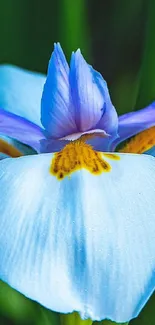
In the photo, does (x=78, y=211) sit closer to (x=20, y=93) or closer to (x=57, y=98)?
(x=57, y=98)

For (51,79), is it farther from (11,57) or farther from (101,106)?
(11,57)

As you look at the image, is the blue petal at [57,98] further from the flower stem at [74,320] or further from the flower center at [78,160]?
the flower stem at [74,320]

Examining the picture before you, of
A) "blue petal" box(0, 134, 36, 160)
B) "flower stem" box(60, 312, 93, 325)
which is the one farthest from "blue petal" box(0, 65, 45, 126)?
"flower stem" box(60, 312, 93, 325)

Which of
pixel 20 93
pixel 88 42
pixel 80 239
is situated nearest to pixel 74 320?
pixel 80 239

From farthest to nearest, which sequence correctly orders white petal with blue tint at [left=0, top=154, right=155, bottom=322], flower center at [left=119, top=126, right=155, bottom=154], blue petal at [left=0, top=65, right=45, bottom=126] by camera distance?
1. blue petal at [left=0, top=65, right=45, bottom=126]
2. flower center at [left=119, top=126, right=155, bottom=154]
3. white petal with blue tint at [left=0, top=154, right=155, bottom=322]

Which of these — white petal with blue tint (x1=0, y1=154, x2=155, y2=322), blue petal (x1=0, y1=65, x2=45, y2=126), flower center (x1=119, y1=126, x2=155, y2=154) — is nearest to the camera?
white petal with blue tint (x1=0, y1=154, x2=155, y2=322)

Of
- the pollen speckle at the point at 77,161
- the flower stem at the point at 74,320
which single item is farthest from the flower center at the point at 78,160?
the flower stem at the point at 74,320

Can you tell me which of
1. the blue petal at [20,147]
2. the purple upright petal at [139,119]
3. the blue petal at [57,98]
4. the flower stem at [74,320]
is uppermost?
the blue petal at [57,98]

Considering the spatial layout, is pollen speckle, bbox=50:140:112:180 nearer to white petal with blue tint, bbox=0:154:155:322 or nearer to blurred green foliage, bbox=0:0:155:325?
white petal with blue tint, bbox=0:154:155:322
